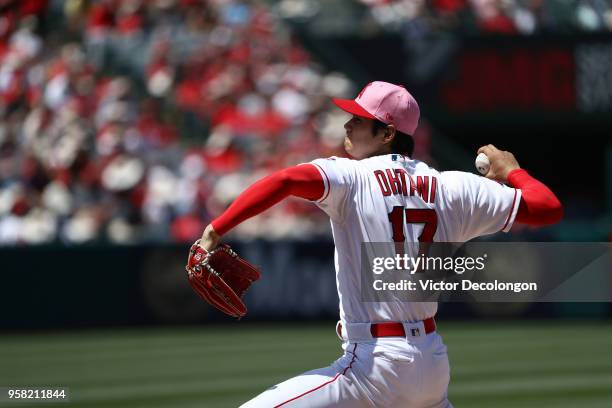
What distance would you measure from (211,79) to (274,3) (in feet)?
7.25

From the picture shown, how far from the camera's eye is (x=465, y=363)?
31.7 feet

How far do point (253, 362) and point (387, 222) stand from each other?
625cm

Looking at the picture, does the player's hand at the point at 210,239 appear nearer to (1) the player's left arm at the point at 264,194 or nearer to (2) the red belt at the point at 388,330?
(1) the player's left arm at the point at 264,194

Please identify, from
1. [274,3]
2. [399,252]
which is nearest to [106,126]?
[274,3]

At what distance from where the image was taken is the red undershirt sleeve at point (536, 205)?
3883 mm

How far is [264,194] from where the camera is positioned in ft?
11.6

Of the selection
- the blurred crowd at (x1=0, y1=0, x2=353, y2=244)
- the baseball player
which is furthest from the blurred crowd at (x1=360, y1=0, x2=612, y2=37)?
the baseball player

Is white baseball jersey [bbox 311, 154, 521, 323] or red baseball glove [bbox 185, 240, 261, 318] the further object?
white baseball jersey [bbox 311, 154, 521, 323]

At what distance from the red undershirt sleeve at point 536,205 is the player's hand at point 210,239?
1162 millimetres

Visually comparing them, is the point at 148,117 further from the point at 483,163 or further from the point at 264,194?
the point at 264,194

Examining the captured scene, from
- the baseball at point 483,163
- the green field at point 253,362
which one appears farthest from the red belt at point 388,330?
the green field at point 253,362

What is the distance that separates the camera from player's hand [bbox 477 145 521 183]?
404 centimetres

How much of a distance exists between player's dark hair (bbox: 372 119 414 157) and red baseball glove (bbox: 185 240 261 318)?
2.34 ft

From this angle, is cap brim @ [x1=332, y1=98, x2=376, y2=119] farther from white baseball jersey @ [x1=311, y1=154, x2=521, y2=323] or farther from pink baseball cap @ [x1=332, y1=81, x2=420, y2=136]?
white baseball jersey @ [x1=311, y1=154, x2=521, y2=323]
